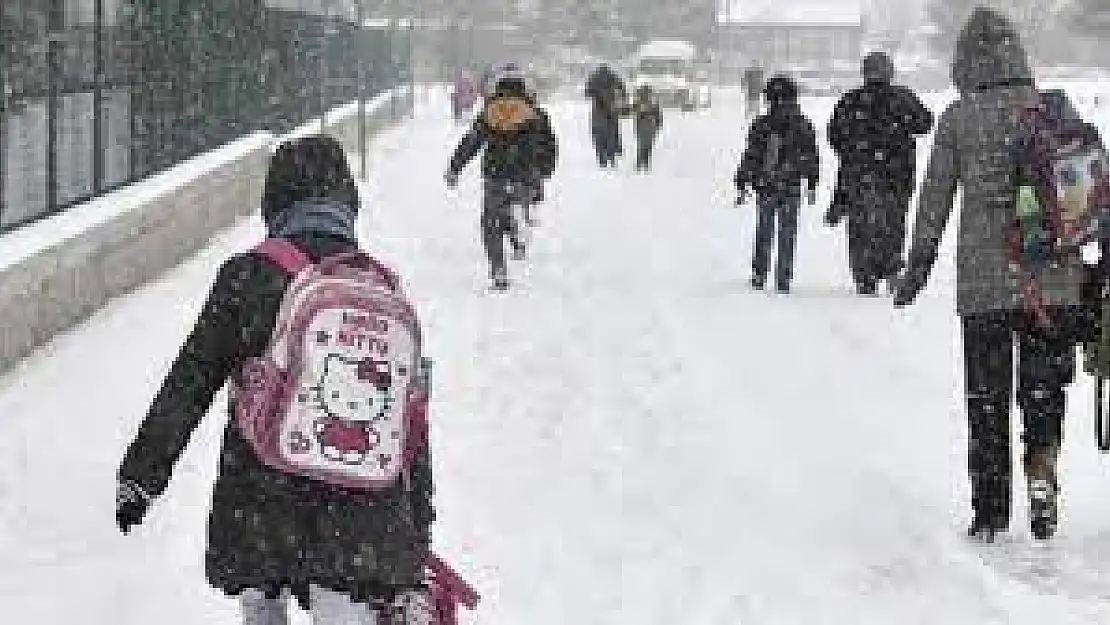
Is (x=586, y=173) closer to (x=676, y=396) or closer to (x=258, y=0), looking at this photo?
(x=258, y=0)

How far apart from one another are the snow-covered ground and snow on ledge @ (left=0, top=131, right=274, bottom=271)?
0.66 m

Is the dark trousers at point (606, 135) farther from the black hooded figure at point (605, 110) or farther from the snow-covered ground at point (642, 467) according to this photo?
the snow-covered ground at point (642, 467)

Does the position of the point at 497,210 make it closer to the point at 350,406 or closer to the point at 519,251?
the point at 519,251

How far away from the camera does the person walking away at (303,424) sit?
3463 millimetres

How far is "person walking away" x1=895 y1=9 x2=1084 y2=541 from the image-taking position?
6336 millimetres

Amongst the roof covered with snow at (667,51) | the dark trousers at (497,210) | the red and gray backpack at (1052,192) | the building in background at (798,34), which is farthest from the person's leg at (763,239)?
the building in background at (798,34)

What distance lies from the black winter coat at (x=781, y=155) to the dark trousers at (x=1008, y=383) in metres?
7.09

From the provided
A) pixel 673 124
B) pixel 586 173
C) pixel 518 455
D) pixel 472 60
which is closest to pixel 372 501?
pixel 518 455

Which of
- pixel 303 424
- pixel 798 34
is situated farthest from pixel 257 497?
pixel 798 34

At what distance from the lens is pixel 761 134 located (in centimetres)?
1367

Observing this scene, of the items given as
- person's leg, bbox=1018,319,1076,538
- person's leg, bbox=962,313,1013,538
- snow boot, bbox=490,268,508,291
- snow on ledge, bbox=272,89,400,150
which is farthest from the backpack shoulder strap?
snow on ledge, bbox=272,89,400,150

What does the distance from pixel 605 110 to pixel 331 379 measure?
81.9 ft

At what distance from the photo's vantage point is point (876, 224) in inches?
523

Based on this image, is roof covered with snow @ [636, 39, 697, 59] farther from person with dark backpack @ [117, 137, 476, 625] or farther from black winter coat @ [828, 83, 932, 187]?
person with dark backpack @ [117, 137, 476, 625]
